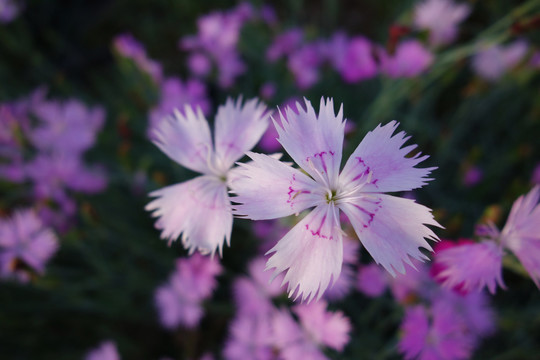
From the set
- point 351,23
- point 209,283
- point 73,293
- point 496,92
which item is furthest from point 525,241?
point 351,23

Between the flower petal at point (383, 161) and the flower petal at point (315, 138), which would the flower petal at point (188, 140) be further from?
the flower petal at point (383, 161)

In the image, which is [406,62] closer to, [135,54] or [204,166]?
[204,166]

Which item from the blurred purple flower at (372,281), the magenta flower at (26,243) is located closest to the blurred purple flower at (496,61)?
the blurred purple flower at (372,281)

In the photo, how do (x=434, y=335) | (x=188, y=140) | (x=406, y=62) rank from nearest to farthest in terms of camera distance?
(x=188, y=140), (x=434, y=335), (x=406, y=62)

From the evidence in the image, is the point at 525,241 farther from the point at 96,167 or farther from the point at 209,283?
the point at 96,167

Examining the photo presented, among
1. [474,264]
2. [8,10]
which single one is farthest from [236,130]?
[8,10]

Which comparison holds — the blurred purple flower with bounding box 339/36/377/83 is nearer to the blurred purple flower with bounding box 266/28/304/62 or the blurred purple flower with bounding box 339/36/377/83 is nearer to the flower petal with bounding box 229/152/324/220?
the blurred purple flower with bounding box 266/28/304/62
